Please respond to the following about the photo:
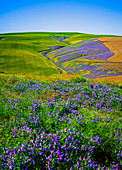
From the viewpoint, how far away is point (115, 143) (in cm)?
296

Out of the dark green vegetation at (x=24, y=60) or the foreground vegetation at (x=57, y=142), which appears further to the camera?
the dark green vegetation at (x=24, y=60)

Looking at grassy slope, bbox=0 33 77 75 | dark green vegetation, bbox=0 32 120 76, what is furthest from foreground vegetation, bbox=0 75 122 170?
grassy slope, bbox=0 33 77 75

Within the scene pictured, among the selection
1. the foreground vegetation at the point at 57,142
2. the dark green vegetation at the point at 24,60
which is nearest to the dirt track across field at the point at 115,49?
the dark green vegetation at the point at 24,60

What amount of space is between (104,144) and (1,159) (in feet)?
7.01

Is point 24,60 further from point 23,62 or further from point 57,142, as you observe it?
point 57,142

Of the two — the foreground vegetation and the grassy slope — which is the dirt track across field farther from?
the foreground vegetation

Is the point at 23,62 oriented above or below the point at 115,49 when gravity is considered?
below

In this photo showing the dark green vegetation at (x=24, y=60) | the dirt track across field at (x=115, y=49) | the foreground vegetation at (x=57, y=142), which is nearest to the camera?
the foreground vegetation at (x=57, y=142)

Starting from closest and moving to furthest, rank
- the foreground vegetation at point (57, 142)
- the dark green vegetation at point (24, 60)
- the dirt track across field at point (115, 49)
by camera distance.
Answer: the foreground vegetation at point (57, 142)
the dark green vegetation at point (24, 60)
the dirt track across field at point (115, 49)

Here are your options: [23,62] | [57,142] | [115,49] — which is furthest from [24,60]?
[57,142]

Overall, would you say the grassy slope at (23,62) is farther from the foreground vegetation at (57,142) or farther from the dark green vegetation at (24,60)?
the foreground vegetation at (57,142)

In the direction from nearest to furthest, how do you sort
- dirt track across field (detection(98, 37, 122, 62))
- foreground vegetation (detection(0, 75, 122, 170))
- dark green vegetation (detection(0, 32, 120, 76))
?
foreground vegetation (detection(0, 75, 122, 170))
dark green vegetation (detection(0, 32, 120, 76))
dirt track across field (detection(98, 37, 122, 62))

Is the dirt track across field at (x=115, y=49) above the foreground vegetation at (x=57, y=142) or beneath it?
above

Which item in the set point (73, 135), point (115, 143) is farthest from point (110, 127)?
point (73, 135)
